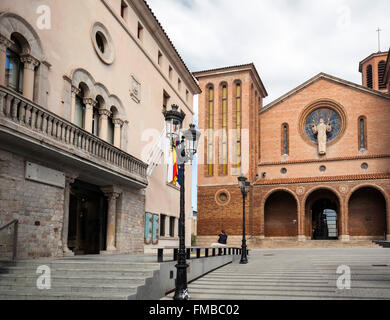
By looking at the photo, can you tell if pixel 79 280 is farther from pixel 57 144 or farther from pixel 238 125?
pixel 238 125

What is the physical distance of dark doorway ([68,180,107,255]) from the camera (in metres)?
16.9

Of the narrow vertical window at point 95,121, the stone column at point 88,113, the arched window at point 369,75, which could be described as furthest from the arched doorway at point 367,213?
the stone column at point 88,113

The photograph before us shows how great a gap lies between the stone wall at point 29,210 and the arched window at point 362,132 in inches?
1269

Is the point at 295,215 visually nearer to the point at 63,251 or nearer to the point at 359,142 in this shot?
the point at 359,142

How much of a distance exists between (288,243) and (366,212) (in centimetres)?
748

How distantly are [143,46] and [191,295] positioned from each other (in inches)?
547

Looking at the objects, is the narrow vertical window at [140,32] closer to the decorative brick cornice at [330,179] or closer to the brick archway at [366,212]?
the decorative brick cornice at [330,179]

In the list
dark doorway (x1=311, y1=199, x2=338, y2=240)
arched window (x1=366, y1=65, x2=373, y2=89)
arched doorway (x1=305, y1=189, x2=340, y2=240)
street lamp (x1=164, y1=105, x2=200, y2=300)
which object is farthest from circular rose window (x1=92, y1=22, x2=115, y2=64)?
arched window (x1=366, y1=65, x2=373, y2=89)

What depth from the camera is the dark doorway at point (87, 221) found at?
16922 mm

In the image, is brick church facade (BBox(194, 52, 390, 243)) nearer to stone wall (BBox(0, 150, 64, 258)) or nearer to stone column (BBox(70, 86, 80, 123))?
stone column (BBox(70, 86, 80, 123))

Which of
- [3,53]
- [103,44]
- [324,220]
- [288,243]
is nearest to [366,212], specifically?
[324,220]

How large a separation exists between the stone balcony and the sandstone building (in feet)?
0.10

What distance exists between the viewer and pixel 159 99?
22.8 metres
